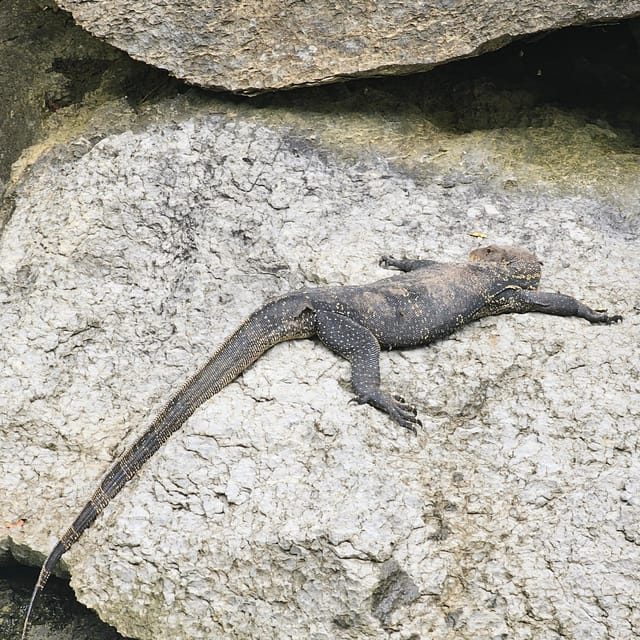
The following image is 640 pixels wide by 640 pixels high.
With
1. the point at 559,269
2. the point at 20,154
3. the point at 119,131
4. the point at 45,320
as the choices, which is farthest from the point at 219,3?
the point at 559,269

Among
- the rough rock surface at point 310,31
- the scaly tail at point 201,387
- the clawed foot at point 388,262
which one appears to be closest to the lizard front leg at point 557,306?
the clawed foot at point 388,262

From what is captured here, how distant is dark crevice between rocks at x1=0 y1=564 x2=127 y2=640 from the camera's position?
5.64m

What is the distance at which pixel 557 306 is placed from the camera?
6324mm

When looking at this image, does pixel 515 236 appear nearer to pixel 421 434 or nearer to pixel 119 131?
pixel 421 434

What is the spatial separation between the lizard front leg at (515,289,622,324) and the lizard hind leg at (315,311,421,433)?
1.20 meters

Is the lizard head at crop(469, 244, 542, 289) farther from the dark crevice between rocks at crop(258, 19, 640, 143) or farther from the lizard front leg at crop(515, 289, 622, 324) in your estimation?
the dark crevice between rocks at crop(258, 19, 640, 143)

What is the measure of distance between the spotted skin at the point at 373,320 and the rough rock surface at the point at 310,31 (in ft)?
5.86

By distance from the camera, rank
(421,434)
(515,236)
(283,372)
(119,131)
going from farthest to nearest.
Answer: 1. (119,131)
2. (515,236)
3. (283,372)
4. (421,434)

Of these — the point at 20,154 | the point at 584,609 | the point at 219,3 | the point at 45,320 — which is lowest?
the point at 584,609

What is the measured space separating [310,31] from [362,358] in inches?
117

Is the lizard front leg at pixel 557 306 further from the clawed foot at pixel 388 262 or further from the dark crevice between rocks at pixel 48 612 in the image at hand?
the dark crevice between rocks at pixel 48 612

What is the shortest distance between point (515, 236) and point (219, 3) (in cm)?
298

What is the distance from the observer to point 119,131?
764 cm

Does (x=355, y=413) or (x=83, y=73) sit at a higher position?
(x=83, y=73)
